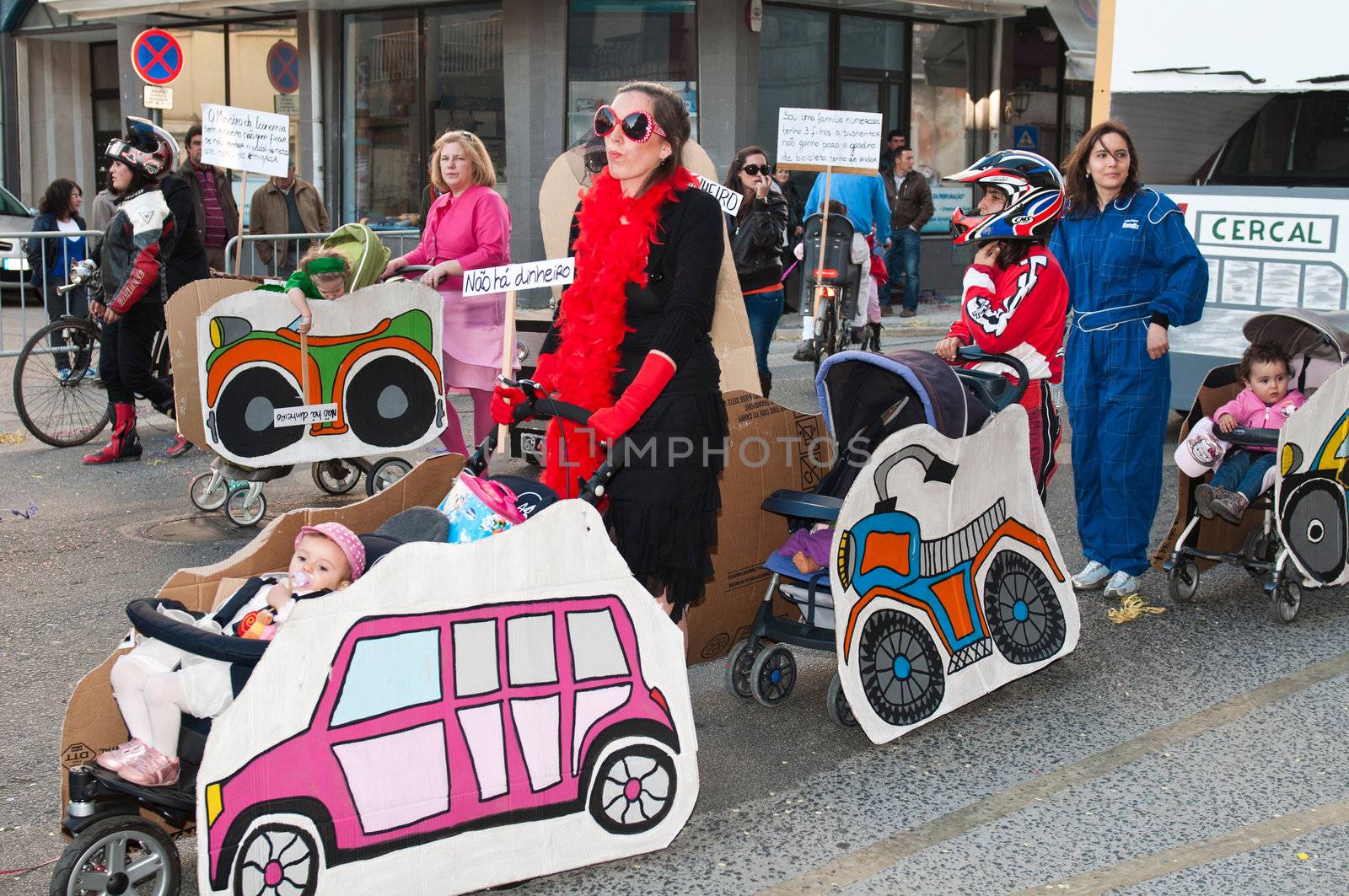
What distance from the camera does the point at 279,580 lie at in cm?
380

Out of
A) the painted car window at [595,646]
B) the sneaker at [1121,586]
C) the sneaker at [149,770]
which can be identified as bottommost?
the sneaker at [1121,586]

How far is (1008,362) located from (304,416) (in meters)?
3.71

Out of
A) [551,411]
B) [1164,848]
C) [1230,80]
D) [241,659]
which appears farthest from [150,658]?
[1230,80]

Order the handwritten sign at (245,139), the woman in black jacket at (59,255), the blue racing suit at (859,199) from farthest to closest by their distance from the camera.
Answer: the blue racing suit at (859,199) → the woman in black jacket at (59,255) → the handwritten sign at (245,139)

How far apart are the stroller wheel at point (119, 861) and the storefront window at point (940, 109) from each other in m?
17.3

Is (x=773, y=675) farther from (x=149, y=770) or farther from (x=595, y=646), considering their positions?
(x=149, y=770)

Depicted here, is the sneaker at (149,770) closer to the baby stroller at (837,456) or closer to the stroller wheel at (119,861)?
the stroller wheel at (119,861)

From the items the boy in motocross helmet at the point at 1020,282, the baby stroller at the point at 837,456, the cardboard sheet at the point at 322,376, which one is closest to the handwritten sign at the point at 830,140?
the cardboard sheet at the point at 322,376

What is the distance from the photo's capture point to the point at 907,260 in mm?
17906

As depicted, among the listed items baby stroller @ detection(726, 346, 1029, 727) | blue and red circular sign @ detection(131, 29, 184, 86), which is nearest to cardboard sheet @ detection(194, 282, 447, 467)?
baby stroller @ detection(726, 346, 1029, 727)

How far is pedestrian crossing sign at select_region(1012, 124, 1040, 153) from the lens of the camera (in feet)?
69.5

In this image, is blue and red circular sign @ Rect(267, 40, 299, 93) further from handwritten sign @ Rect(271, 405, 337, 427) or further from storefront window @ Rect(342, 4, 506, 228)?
handwritten sign @ Rect(271, 405, 337, 427)

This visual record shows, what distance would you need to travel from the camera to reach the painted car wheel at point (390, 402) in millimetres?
7547

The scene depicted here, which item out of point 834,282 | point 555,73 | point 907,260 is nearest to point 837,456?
point 834,282
